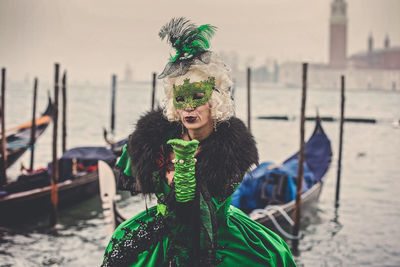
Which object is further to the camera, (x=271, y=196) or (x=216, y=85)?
(x=271, y=196)

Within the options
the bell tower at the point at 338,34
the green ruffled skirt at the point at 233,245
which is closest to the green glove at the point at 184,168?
the green ruffled skirt at the point at 233,245

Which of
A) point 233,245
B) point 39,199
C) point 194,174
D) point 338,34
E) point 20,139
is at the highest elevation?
point 338,34

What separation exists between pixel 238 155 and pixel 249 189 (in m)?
4.63

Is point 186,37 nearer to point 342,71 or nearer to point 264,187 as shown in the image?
point 264,187

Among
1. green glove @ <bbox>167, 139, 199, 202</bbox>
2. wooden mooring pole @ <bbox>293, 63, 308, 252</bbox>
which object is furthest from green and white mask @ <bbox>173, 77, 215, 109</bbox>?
wooden mooring pole @ <bbox>293, 63, 308, 252</bbox>

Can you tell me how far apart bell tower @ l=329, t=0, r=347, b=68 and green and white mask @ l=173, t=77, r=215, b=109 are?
96929 mm

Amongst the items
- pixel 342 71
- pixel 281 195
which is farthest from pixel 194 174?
pixel 342 71

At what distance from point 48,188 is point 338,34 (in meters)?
100

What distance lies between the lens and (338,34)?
99375 mm

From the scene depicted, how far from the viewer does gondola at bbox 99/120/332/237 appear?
12.3 feet

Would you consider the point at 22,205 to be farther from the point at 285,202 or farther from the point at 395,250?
the point at 395,250

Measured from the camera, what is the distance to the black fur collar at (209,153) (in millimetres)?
1440

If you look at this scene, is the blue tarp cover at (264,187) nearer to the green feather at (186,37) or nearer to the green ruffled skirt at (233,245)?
the green ruffled skirt at (233,245)

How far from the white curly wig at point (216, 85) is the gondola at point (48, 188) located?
17.9 feet
